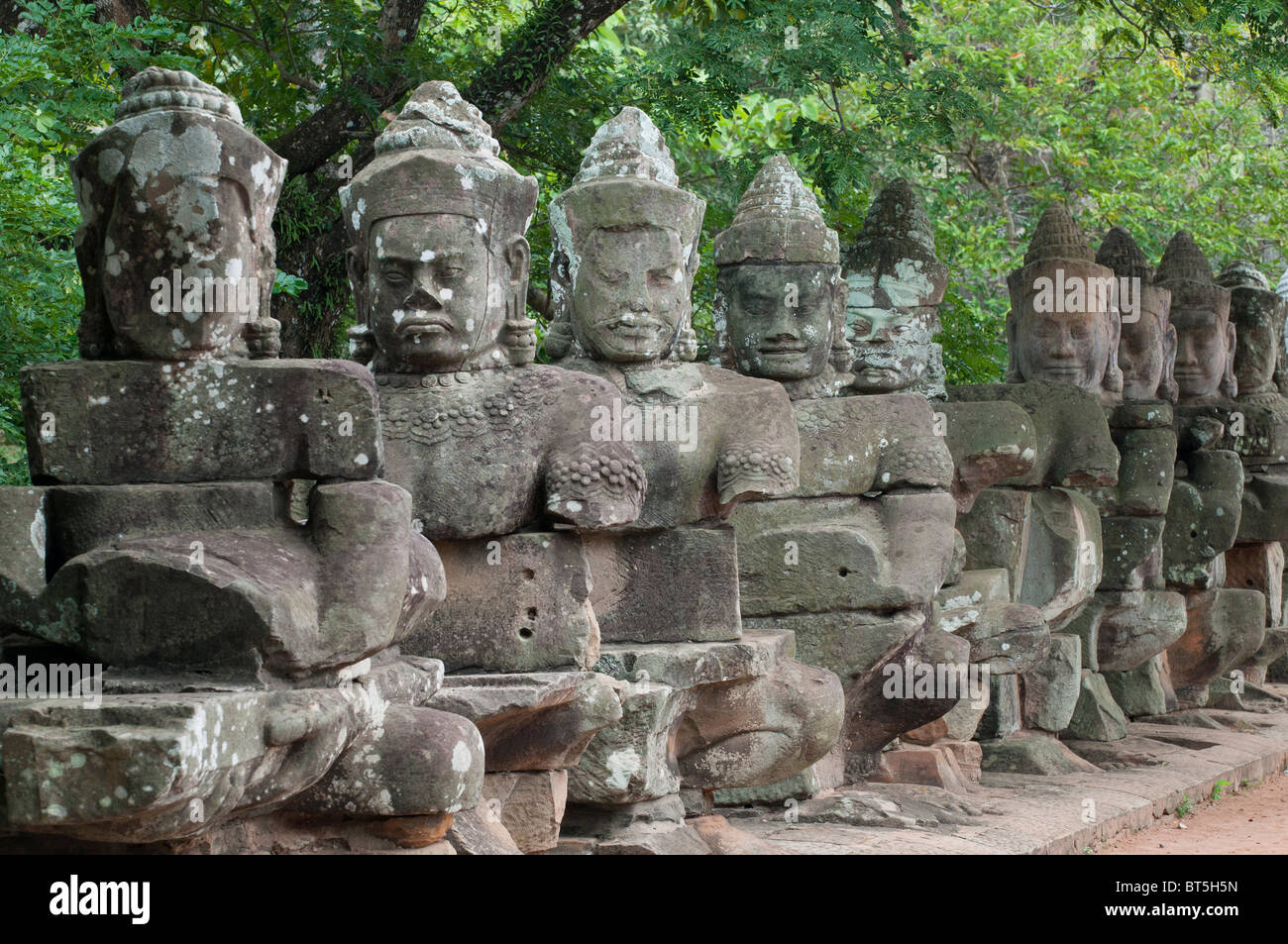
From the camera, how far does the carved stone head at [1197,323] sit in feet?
37.6

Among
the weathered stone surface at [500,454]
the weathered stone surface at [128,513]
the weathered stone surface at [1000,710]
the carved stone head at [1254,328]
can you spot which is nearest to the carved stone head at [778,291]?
the weathered stone surface at [500,454]

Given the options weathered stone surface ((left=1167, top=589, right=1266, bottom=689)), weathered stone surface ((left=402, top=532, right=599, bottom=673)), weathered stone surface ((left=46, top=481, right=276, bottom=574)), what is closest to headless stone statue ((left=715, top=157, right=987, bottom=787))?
weathered stone surface ((left=402, top=532, right=599, bottom=673))

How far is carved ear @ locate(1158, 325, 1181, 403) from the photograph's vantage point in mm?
11016

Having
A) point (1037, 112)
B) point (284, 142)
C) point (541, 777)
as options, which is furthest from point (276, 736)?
point (1037, 112)

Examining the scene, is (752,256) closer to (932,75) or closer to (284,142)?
(284,142)

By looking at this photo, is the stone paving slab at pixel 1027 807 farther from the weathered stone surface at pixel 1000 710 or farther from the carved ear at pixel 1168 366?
the carved ear at pixel 1168 366

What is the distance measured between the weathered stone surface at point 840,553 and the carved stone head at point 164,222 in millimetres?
3183

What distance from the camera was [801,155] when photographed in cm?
1055

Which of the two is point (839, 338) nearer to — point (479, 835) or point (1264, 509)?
point (479, 835)

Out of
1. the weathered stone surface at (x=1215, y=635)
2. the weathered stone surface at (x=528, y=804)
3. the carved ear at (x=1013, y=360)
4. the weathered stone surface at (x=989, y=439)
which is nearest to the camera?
the weathered stone surface at (x=528, y=804)

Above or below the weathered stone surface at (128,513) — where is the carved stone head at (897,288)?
above

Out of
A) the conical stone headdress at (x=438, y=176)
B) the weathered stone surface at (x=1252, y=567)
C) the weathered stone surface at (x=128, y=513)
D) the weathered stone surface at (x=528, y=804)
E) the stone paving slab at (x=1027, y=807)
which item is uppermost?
the conical stone headdress at (x=438, y=176)

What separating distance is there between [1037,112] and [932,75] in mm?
5766

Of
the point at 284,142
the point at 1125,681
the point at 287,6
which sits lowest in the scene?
the point at 1125,681
